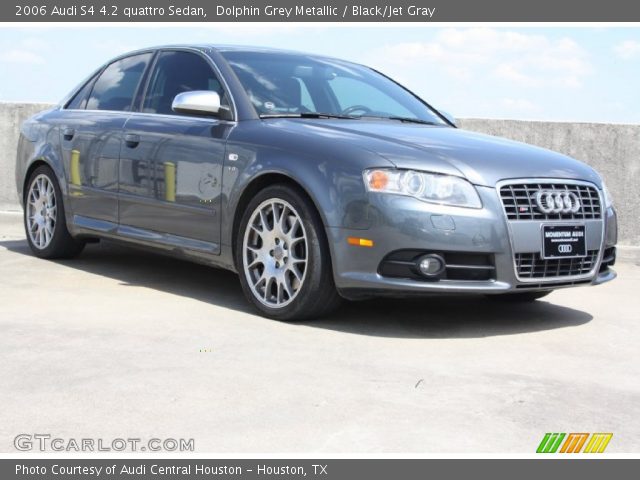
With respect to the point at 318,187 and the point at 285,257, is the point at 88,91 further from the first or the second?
the point at 318,187

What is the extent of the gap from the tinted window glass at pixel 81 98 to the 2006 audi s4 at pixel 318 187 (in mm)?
365

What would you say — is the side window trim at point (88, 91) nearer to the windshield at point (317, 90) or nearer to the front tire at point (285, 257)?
the windshield at point (317, 90)

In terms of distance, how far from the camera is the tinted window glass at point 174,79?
22.8 ft

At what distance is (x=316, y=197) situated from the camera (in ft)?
18.9

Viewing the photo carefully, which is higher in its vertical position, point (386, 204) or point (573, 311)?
point (386, 204)

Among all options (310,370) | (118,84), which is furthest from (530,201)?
(118,84)

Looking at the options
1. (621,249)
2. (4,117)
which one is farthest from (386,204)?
(4,117)

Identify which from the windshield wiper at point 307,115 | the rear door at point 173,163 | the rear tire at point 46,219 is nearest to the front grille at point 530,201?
the windshield wiper at point 307,115

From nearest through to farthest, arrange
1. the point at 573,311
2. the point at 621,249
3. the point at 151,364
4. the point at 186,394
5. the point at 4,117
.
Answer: the point at 186,394 → the point at 151,364 → the point at 573,311 → the point at 621,249 → the point at 4,117

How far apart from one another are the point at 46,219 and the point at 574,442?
542cm

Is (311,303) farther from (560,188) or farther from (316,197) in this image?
(560,188)

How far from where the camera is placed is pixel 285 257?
603cm

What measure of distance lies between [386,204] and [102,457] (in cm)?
245

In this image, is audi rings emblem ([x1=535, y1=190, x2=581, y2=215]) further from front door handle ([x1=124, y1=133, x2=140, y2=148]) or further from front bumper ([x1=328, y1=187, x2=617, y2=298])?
front door handle ([x1=124, y1=133, x2=140, y2=148])
